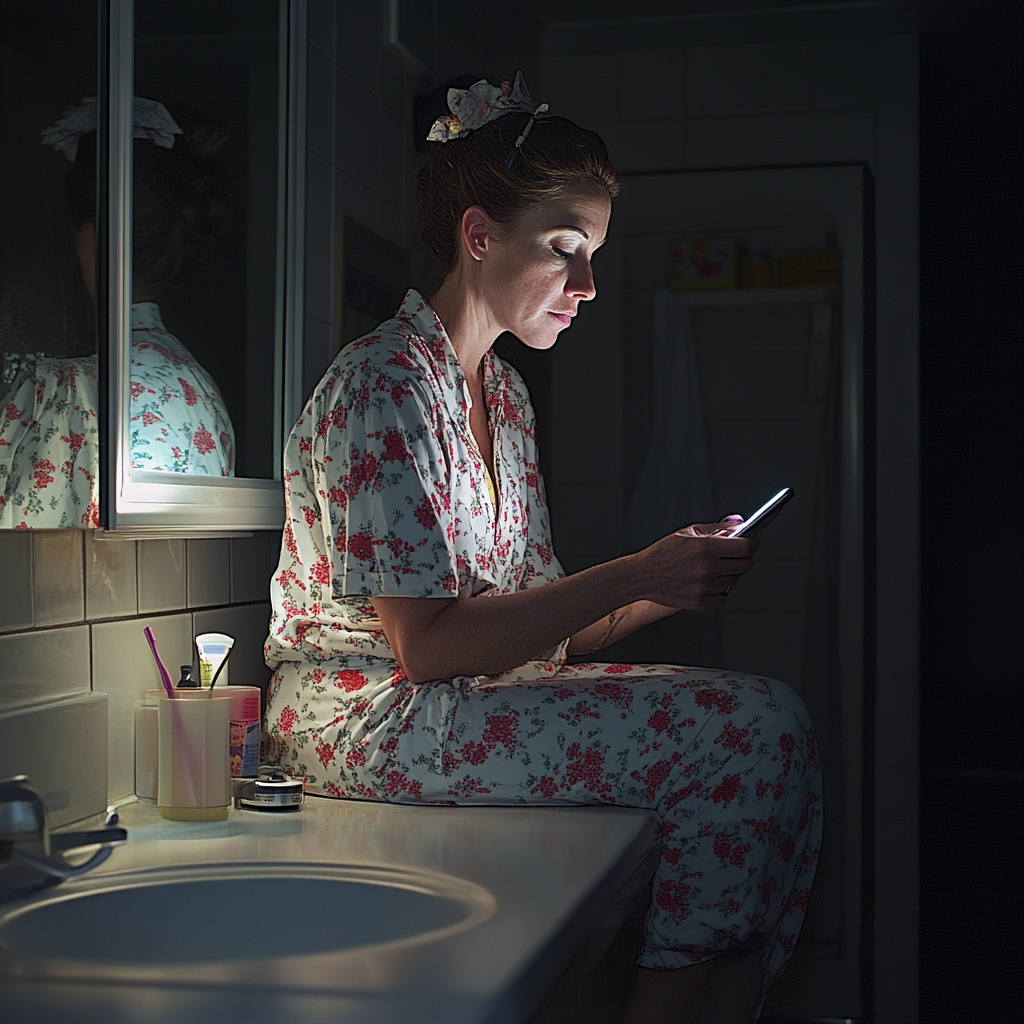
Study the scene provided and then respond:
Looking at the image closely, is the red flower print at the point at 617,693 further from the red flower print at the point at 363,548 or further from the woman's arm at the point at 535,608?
the red flower print at the point at 363,548

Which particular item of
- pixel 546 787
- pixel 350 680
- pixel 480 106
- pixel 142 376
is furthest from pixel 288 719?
pixel 480 106

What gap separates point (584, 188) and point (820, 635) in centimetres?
114

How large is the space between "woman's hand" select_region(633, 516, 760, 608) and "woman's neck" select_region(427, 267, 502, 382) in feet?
1.24

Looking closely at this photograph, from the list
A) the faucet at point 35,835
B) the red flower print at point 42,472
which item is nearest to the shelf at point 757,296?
the red flower print at point 42,472

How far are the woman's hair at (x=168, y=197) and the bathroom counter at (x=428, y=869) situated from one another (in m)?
0.52

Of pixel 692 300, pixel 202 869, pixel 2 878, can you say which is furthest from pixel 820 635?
pixel 2 878

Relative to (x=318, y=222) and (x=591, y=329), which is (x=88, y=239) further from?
(x=591, y=329)

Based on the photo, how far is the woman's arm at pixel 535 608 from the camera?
3.87 feet

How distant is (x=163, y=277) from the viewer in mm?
1184

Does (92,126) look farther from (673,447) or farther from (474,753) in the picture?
(673,447)

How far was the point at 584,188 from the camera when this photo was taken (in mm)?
1406

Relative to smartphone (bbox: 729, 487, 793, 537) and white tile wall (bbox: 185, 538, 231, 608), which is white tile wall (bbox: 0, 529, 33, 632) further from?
smartphone (bbox: 729, 487, 793, 537)

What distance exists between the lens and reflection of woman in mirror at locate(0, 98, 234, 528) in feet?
3.23

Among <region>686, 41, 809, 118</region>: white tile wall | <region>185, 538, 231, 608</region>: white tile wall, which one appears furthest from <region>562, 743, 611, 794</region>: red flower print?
<region>686, 41, 809, 118</region>: white tile wall
